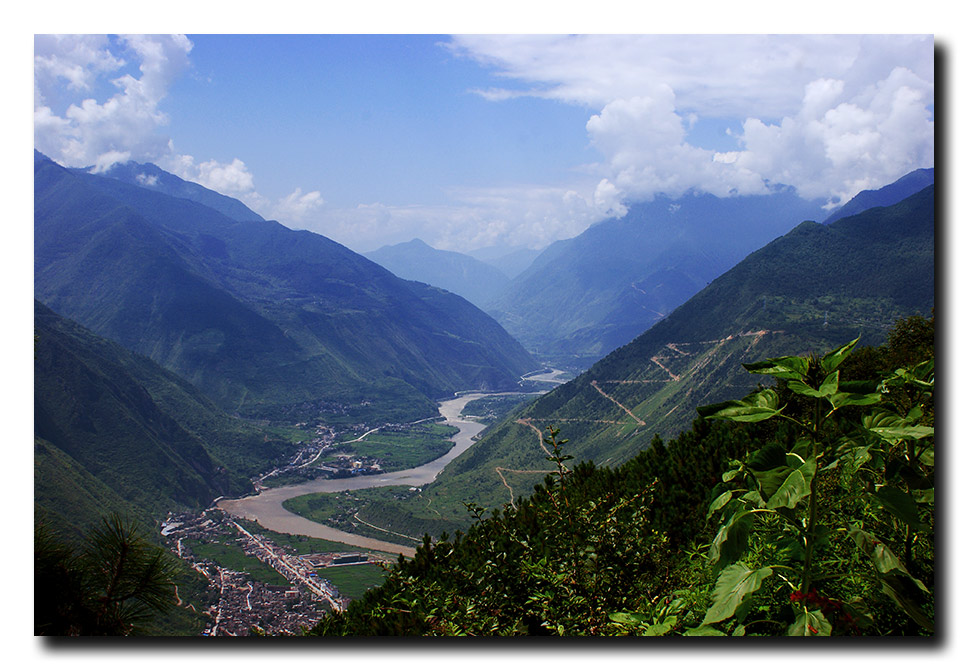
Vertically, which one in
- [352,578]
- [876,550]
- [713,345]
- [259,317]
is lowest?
[352,578]

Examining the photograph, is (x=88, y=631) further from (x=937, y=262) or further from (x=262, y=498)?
(x=262, y=498)

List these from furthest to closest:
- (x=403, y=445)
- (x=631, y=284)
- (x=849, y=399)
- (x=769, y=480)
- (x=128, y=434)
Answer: (x=631, y=284) < (x=403, y=445) < (x=128, y=434) < (x=849, y=399) < (x=769, y=480)

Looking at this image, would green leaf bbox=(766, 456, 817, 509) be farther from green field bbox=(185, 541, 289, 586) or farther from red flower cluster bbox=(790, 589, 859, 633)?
green field bbox=(185, 541, 289, 586)

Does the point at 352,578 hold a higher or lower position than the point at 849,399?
lower

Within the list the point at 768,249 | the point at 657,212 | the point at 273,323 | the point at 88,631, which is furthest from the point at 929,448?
the point at 657,212

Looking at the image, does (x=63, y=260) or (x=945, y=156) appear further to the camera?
(x=63, y=260)

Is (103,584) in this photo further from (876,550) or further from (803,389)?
(876,550)

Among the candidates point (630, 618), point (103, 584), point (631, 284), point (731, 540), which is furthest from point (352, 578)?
point (631, 284)
